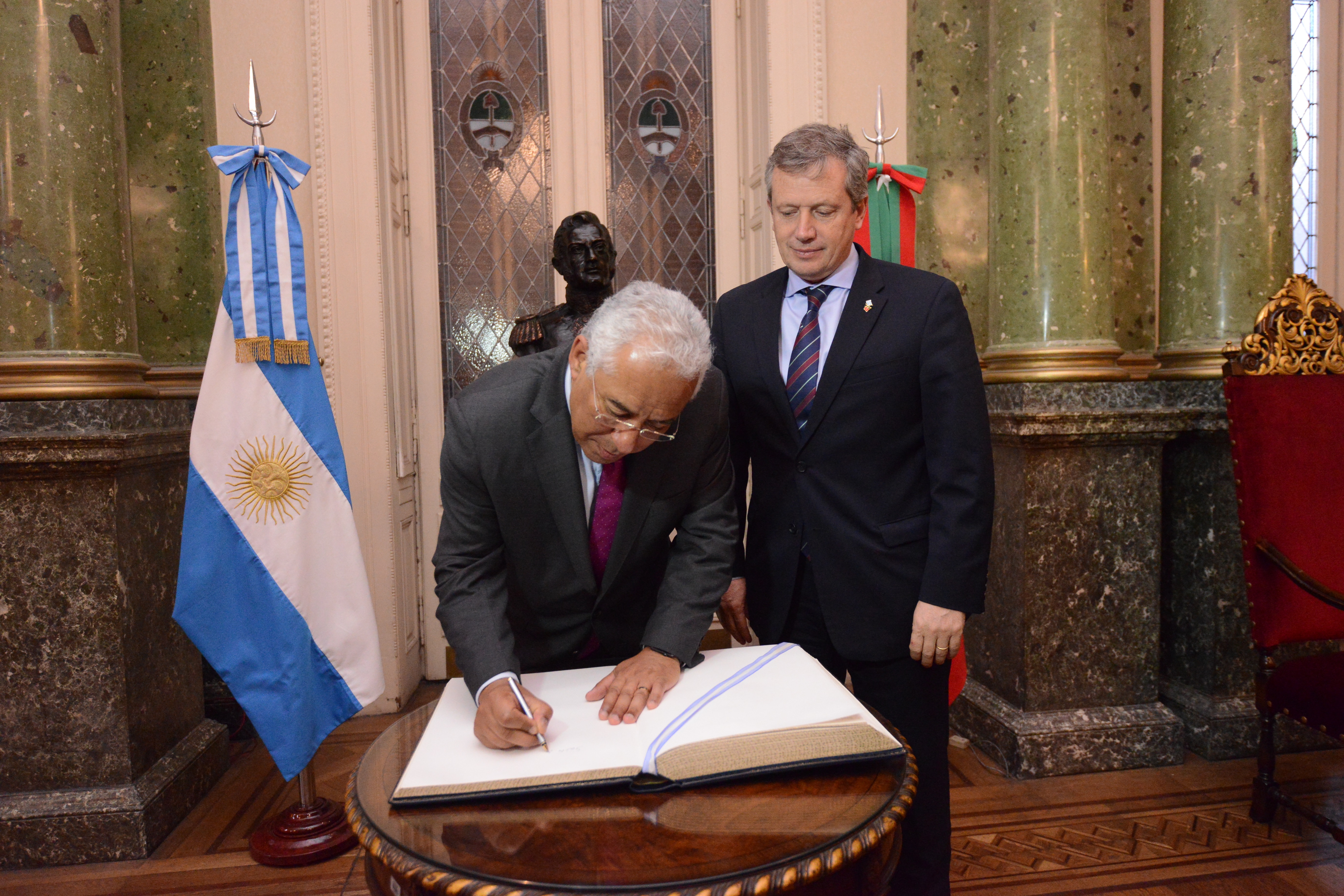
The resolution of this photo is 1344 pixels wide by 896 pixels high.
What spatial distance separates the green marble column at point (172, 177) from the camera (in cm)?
330

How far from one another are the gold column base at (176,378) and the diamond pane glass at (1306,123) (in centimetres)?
500

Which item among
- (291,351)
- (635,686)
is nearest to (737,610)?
(635,686)

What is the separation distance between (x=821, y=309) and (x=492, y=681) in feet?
3.40

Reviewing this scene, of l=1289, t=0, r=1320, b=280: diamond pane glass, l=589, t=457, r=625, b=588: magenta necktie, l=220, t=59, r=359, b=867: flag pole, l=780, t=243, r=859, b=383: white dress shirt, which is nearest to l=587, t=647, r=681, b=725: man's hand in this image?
l=589, t=457, r=625, b=588: magenta necktie

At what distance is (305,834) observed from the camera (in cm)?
256

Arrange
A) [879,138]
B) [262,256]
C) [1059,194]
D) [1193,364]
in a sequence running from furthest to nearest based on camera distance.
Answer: [1193,364] → [1059,194] → [879,138] → [262,256]

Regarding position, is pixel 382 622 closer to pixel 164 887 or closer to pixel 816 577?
pixel 164 887

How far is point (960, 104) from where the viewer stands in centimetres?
375

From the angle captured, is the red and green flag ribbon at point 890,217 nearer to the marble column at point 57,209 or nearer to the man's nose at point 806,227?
the man's nose at point 806,227

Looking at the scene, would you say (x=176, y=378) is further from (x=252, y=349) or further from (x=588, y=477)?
(x=588, y=477)

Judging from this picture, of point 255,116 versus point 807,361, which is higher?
point 255,116

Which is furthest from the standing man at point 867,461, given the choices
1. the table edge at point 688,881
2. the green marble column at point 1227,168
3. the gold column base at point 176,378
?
the gold column base at point 176,378

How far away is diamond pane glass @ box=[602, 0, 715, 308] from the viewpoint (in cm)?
416

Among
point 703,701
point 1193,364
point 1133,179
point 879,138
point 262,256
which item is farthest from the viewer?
point 1133,179
